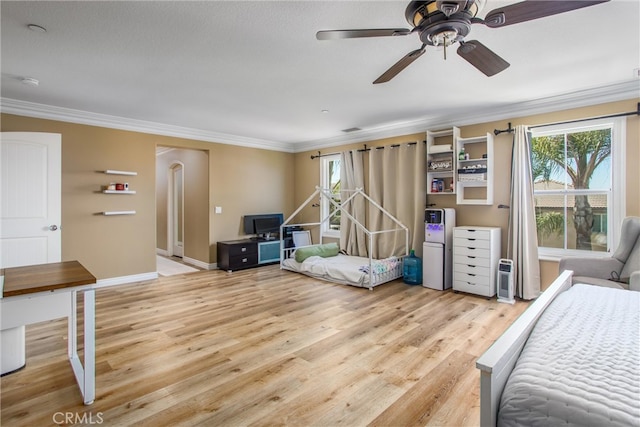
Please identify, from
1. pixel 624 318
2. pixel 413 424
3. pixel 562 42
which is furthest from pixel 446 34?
pixel 413 424

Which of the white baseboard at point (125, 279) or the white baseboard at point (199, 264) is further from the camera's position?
the white baseboard at point (199, 264)

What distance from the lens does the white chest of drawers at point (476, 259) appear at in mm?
4172

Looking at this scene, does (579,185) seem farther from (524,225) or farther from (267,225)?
(267,225)

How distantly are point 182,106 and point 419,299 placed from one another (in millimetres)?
3914

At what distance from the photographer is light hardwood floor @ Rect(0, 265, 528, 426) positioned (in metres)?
1.93

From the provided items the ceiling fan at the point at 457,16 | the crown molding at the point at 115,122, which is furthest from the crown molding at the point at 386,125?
the ceiling fan at the point at 457,16

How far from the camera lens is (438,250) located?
4.55 metres

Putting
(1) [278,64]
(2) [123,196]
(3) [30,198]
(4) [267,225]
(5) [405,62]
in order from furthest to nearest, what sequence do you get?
(4) [267,225]
(2) [123,196]
(3) [30,198]
(1) [278,64]
(5) [405,62]

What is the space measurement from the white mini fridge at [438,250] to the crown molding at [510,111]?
4.40 feet

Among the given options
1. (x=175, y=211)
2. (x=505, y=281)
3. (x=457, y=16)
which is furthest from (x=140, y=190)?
(x=505, y=281)

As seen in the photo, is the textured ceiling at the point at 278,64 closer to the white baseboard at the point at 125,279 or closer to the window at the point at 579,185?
the window at the point at 579,185

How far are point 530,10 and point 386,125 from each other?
3.81 metres

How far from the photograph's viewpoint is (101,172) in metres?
4.70

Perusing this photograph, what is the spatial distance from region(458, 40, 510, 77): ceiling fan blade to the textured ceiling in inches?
12.9
